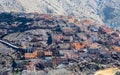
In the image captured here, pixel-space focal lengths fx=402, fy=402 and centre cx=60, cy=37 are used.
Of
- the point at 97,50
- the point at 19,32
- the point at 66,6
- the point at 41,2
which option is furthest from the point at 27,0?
the point at 97,50

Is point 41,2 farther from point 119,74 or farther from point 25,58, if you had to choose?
point 119,74

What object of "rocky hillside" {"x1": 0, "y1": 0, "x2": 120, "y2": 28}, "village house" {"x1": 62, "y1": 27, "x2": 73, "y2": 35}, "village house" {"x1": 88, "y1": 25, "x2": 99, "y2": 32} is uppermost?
"village house" {"x1": 62, "y1": 27, "x2": 73, "y2": 35}

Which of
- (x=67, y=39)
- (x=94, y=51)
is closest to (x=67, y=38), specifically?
(x=67, y=39)

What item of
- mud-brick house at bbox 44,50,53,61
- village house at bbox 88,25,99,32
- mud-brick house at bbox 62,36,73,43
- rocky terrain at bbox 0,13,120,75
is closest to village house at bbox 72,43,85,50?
rocky terrain at bbox 0,13,120,75

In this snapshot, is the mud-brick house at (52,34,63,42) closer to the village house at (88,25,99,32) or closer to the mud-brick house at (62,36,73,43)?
the mud-brick house at (62,36,73,43)

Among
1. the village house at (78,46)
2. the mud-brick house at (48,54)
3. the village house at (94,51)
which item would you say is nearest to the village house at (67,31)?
the village house at (78,46)

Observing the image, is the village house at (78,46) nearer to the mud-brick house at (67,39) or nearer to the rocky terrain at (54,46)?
the rocky terrain at (54,46)

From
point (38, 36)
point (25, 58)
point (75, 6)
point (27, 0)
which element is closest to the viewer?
point (25, 58)

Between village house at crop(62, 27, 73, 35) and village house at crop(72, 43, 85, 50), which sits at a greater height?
village house at crop(62, 27, 73, 35)
